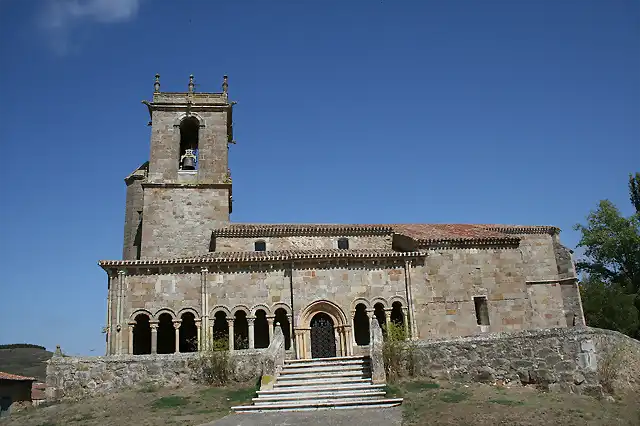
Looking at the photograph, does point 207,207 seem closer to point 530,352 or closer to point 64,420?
point 64,420

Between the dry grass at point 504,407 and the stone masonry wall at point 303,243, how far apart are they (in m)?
14.1

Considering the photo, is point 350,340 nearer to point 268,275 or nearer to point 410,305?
point 410,305

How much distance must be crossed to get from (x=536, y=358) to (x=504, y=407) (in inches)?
116

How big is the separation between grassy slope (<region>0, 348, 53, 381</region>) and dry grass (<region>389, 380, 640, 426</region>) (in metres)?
38.6

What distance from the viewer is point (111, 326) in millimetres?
23578

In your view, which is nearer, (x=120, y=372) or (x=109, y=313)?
(x=120, y=372)

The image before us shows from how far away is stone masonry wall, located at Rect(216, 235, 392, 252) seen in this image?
2814 centimetres

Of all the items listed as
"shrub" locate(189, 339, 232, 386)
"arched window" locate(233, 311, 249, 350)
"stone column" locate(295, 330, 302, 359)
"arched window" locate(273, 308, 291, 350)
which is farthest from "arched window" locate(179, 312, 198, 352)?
"shrub" locate(189, 339, 232, 386)

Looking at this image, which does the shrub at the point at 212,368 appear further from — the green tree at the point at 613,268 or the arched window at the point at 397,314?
the green tree at the point at 613,268

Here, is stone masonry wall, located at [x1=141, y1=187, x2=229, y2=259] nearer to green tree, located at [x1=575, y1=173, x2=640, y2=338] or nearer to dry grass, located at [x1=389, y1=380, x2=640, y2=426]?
dry grass, located at [x1=389, y1=380, x2=640, y2=426]

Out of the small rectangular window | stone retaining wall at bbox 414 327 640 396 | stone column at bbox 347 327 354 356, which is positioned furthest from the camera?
the small rectangular window

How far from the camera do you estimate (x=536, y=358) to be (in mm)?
15219

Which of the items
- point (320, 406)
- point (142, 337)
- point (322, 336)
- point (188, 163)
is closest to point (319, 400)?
point (320, 406)

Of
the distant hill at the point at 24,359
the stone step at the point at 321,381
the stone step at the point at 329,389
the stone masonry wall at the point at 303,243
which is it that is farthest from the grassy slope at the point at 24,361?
the stone step at the point at 329,389
